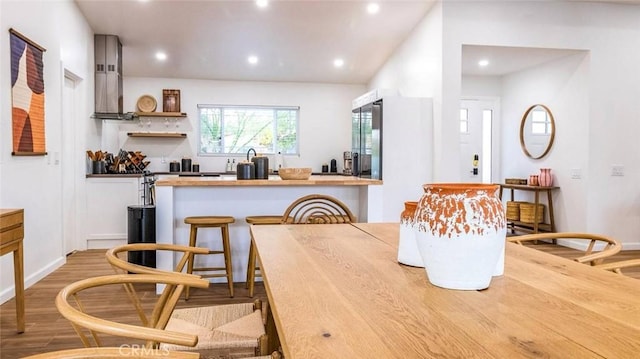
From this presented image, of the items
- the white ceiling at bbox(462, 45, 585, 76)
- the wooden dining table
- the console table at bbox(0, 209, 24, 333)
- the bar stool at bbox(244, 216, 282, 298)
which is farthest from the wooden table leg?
the white ceiling at bbox(462, 45, 585, 76)

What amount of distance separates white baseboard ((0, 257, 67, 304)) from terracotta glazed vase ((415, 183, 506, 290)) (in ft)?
11.2

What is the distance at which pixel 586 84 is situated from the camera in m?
5.27

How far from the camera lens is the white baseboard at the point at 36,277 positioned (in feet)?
10.7

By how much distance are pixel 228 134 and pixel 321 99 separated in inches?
73.3

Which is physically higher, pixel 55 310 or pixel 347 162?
pixel 347 162

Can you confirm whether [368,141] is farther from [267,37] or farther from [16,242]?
[16,242]

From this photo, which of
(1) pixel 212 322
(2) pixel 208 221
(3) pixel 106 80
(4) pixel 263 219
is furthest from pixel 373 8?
(1) pixel 212 322

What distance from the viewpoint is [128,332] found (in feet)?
2.94

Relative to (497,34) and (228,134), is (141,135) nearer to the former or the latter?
(228,134)

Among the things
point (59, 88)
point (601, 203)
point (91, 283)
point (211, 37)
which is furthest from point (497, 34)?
point (91, 283)

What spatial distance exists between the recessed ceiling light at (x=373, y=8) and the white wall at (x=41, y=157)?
326 cm

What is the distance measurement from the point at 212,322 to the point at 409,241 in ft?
2.58

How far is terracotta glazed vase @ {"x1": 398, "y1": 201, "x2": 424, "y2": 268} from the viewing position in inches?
51.3

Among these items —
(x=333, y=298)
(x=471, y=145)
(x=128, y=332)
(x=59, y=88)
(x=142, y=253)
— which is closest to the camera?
(x=128, y=332)
